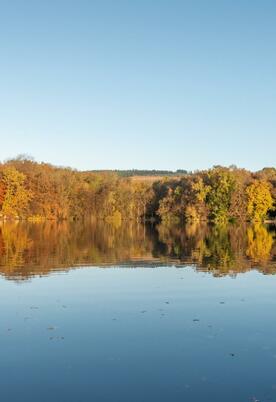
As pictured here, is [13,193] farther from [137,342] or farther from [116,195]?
[137,342]

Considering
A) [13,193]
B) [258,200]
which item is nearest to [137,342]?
[13,193]

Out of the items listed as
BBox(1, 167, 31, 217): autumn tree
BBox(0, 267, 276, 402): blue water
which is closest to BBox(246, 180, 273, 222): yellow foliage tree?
BBox(1, 167, 31, 217): autumn tree

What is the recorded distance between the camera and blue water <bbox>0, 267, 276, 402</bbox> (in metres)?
10.7

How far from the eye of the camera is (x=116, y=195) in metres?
133

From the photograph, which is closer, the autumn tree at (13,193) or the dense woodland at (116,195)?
the autumn tree at (13,193)

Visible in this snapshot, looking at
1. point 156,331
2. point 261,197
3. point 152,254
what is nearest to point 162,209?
Answer: point 261,197

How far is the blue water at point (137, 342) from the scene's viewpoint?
35.2 ft

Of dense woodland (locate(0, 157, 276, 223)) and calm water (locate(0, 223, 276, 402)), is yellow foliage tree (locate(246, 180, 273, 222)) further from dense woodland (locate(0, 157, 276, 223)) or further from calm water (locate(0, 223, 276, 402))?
calm water (locate(0, 223, 276, 402))

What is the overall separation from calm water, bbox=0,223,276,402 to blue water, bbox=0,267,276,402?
3 cm

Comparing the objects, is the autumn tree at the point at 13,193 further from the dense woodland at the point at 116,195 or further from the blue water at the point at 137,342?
the blue water at the point at 137,342

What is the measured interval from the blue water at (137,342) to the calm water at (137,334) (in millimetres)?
27

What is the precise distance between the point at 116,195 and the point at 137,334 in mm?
118750

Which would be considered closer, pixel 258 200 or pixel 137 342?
pixel 137 342

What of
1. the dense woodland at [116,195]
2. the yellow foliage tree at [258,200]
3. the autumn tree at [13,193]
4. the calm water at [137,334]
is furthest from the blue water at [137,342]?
the yellow foliage tree at [258,200]
